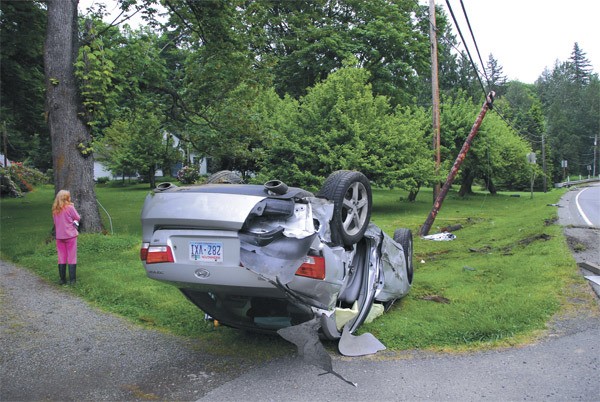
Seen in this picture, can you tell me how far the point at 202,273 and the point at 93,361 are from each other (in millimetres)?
1685

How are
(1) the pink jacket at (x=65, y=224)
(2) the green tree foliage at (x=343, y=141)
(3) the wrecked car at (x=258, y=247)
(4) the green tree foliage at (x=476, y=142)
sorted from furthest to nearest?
(4) the green tree foliage at (x=476, y=142), (2) the green tree foliage at (x=343, y=141), (1) the pink jacket at (x=65, y=224), (3) the wrecked car at (x=258, y=247)

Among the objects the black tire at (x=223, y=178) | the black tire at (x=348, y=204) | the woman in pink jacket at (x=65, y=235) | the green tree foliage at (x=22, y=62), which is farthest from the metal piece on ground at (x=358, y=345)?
the green tree foliage at (x=22, y=62)

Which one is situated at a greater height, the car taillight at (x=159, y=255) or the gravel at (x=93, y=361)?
the car taillight at (x=159, y=255)

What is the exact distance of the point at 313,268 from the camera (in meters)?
3.45

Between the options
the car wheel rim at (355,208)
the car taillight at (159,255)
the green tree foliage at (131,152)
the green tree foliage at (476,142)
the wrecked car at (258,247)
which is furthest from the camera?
the green tree foliage at (131,152)

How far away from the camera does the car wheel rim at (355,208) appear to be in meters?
4.34

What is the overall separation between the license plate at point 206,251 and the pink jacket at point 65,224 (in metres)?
4.47

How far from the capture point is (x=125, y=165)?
36594mm

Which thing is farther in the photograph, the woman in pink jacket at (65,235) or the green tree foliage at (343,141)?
the green tree foliage at (343,141)

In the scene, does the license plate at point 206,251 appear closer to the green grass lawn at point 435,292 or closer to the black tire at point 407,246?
the green grass lawn at point 435,292

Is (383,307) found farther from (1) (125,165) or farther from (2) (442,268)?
(1) (125,165)

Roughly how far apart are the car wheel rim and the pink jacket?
15.6 ft

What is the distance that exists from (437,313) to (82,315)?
4240mm

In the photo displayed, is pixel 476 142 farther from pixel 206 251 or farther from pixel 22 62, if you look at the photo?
pixel 206 251
